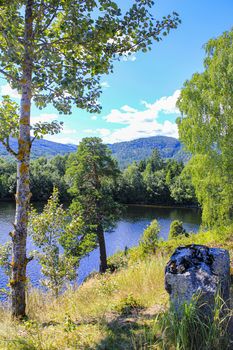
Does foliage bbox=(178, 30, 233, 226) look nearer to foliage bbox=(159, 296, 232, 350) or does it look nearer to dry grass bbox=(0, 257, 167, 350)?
dry grass bbox=(0, 257, 167, 350)

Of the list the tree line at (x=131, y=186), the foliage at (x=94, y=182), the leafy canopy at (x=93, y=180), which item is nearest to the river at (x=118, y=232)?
the foliage at (x=94, y=182)

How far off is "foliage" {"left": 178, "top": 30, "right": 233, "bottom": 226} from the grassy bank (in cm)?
554

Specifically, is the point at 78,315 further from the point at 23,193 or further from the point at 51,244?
the point at 51,244

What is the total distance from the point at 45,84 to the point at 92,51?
89 cm

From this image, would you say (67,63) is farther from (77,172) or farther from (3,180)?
(3,180)

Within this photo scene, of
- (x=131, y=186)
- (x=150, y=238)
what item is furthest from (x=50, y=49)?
(x=131, y=186)

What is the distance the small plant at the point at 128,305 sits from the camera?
4.02 meters

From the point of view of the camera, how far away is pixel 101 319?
11.9 ft

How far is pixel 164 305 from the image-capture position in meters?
3.99

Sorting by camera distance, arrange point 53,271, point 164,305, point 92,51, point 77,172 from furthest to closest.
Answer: point 77,172, point 53,271, point 92,51, point 164,305

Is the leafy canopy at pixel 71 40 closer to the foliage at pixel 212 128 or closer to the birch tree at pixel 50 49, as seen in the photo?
the birch tree at pixel 50 49

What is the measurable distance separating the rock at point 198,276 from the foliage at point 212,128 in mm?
7126

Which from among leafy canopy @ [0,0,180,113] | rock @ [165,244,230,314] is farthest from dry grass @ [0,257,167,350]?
leafy canopy @ [0,0,180,113]

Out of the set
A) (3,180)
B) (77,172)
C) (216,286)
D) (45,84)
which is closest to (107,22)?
(45,84)
